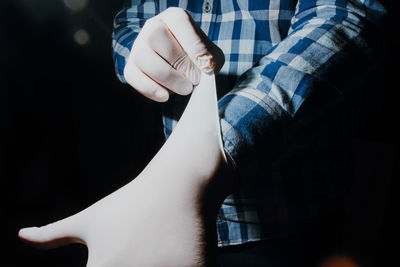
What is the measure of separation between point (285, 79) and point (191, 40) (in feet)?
0.42

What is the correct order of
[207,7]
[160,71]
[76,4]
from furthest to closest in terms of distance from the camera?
[76,4] < [207,7] < [160,71]

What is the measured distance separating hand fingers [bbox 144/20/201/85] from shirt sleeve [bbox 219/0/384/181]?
7 cm

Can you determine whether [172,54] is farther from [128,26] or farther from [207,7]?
[128,26]

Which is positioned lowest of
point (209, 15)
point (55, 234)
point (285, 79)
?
point (55, 234)

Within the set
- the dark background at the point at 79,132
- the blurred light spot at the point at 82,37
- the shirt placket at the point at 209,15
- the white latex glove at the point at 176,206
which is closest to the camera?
the white latex glove at the point at 176,206

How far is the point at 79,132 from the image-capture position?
845 mm

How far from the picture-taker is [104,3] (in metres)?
0.86

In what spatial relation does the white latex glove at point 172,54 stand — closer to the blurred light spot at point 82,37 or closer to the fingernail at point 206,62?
the fingernail at point 206,62

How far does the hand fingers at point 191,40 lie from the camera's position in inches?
12.4

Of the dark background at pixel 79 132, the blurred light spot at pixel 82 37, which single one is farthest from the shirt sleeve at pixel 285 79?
the blurred light spot at pixel 82 37

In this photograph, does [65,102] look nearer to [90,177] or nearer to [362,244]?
[90,177]

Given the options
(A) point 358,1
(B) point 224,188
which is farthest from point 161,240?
(A) point 358,1

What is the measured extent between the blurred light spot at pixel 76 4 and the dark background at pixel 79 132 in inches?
0.4

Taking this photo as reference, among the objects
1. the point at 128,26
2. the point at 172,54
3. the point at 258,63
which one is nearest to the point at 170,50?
the point at 172,54
